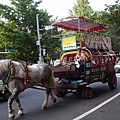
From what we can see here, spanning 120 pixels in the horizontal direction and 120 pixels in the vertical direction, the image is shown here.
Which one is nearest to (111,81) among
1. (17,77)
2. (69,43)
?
(69,43)

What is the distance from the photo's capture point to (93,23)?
32.9 ft

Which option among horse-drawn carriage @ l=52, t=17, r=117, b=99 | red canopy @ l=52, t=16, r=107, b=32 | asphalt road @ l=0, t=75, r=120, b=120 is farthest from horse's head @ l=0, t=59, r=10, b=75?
red canopy @ l=52, t=16, r=107, b=32

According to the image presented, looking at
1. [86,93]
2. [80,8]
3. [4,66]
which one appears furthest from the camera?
[80,8]

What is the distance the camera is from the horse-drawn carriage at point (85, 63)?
8.13 meters

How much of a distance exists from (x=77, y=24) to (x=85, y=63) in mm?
2620

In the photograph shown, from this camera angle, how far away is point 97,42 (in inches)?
387

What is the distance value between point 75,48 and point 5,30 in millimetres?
16232

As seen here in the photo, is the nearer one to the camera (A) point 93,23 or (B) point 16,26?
(A) point 93,23

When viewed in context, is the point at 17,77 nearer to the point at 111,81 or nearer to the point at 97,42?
the point at 97,42

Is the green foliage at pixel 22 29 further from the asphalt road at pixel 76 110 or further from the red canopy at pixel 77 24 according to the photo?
the asphalt road at pixel 76 110

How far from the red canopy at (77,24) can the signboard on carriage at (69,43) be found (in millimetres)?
774

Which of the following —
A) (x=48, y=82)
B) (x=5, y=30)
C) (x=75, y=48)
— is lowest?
(x=48, y=82)

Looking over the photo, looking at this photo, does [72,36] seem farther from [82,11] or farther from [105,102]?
[82,11]

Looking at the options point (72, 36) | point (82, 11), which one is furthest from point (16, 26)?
point (72, 36)
